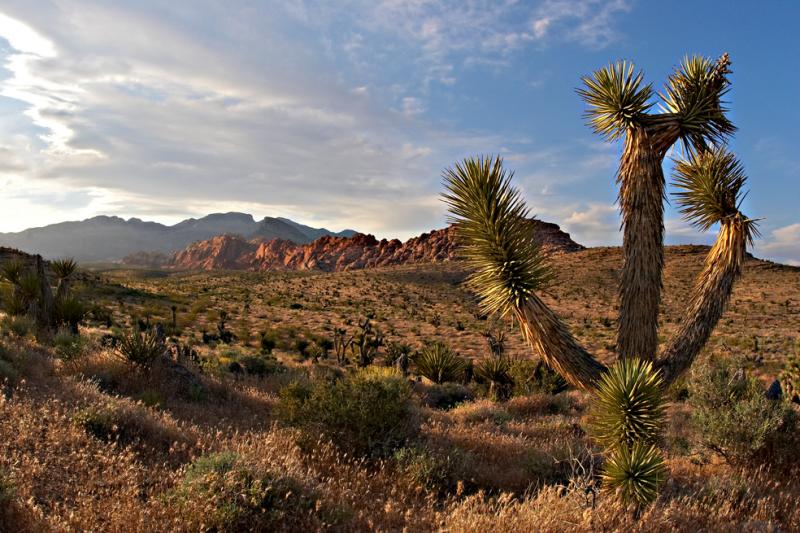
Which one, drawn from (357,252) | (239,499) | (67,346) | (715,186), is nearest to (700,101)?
(715,186)

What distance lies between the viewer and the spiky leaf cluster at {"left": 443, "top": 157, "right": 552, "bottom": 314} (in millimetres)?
7898

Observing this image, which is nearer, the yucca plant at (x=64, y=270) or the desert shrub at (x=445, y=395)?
the desert shrub at (x=445, y=395)

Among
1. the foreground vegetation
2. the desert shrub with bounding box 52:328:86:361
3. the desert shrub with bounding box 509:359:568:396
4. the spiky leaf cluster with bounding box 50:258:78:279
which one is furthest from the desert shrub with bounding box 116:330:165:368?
the desert shrub with bounding box 509:359:568:396

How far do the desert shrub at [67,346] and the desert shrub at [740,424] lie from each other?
12157mm

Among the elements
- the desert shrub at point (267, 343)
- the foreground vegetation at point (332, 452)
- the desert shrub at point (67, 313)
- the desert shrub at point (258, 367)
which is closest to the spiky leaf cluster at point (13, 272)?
the desert shrub at point (67, 313)

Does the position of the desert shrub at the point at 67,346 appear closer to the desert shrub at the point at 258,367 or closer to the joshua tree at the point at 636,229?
the desert shrub at the point at 258,367

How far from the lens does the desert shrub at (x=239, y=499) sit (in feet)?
14.5

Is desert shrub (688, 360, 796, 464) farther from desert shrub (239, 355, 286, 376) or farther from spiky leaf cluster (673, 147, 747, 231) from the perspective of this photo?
desert shrub (239, 355, 286, 376)

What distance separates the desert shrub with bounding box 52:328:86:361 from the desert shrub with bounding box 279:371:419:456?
5.35 m

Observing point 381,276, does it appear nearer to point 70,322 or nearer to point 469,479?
point 70,322

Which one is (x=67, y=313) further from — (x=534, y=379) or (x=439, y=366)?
(x=534, y=379)

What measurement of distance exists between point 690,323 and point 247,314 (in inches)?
1354

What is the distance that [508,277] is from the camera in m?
7.91

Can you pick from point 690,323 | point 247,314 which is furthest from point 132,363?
point 247,314
